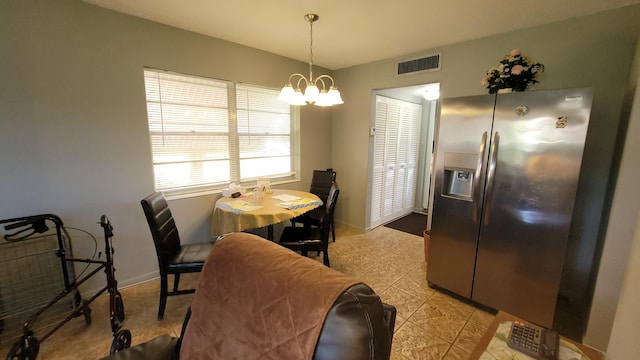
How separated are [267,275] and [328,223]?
168 centimetres

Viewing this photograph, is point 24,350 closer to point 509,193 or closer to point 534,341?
point 534,341

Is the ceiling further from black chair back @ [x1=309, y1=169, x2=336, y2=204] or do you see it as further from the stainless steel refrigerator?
black chair back @ [x1=309, y1=169, x2=336, y2=204]

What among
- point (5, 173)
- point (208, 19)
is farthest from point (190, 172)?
point (208, 19)

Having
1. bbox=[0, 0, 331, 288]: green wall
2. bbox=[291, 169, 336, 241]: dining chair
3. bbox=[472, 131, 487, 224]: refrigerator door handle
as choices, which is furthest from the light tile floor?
bbox=[472, 131, 487, 224]: refrigerator door handle

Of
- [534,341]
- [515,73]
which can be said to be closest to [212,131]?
[515,73]

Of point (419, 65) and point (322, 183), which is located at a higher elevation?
point (419, 65)

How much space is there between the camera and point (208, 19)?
238cm

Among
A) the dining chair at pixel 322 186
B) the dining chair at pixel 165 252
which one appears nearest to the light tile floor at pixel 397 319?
the dining chair at pixel 165 252

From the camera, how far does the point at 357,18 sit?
2311 mm

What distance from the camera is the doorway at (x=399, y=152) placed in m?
3.89

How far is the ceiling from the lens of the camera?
206 cm

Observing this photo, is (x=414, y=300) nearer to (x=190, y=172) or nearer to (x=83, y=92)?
(x=190, y=172)

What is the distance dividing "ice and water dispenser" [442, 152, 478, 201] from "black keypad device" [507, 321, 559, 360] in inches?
43.5

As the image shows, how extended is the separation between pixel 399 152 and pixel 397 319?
2843mm
